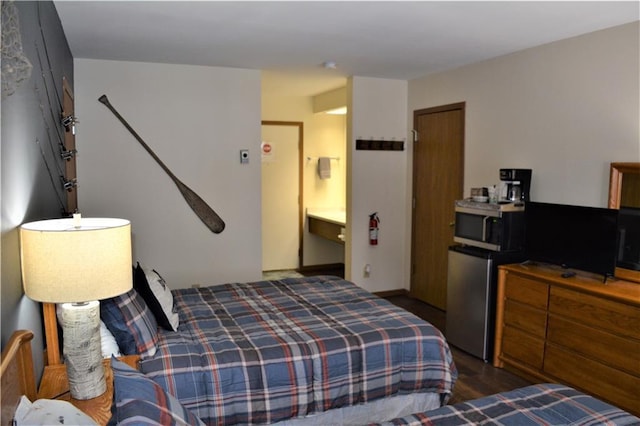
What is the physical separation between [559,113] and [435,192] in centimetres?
157

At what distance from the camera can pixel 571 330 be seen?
311cm

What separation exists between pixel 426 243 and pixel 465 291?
4.29 ft

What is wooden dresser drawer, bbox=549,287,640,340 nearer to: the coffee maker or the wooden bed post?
the coffee maker

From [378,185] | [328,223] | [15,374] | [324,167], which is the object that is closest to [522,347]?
[378,185]

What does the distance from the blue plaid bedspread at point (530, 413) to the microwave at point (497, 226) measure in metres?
1.82

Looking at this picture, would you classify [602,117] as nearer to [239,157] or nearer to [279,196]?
[239,157]

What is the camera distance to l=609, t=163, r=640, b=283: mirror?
10.2ft

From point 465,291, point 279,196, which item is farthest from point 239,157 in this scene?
point 465,291

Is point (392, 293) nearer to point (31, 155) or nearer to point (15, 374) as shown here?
point (31, 155)

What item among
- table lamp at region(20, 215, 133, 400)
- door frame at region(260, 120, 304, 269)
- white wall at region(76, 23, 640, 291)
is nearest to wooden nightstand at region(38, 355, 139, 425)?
table lamp at region(20, 215, 133, 400)

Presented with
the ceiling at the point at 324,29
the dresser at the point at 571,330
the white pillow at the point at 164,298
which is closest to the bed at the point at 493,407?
the white pillow at the point at 164,298

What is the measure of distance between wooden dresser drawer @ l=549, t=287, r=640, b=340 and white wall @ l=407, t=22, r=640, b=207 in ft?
2.46

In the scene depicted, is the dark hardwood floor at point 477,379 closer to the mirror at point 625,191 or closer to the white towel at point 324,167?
the mirror at point 625,191

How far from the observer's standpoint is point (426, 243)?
Answer: 16.9ft
